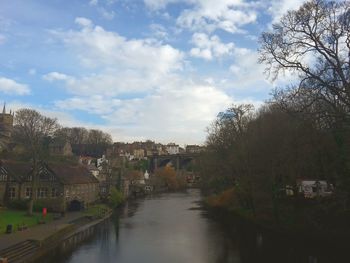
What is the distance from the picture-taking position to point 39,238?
97.7 feet

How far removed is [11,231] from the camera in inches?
1256

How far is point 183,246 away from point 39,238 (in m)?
10.7

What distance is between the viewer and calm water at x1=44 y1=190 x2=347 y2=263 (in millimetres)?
27359

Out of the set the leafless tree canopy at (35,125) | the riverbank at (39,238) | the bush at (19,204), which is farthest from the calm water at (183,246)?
the leafless tree canopy at (35,125)

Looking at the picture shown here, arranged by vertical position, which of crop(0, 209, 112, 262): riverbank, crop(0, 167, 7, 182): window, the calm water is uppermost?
crop(0, 167, 7, 182): window

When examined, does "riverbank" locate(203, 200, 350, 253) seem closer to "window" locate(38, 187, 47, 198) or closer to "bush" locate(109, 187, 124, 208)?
"bush" locate(109, 187, 124, 208)

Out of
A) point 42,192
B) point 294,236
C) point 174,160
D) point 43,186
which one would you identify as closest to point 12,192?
point 42,192

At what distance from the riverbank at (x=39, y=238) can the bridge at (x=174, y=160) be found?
111515mm

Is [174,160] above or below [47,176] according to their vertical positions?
above

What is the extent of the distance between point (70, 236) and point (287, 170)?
1946cm

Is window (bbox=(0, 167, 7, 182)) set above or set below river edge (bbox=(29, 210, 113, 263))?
above

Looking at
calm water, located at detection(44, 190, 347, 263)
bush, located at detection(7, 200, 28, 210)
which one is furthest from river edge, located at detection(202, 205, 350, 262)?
bush, located at detection(7, 200, 28, 210)

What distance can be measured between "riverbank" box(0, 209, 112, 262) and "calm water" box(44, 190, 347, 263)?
1.22 m

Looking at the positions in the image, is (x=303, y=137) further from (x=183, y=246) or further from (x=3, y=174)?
(x=3, y=174)
